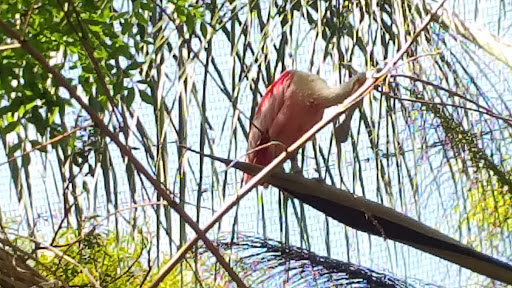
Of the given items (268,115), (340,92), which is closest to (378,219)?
(340,92)

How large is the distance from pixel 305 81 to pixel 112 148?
10.5 inches

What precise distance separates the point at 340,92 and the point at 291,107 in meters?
0.26

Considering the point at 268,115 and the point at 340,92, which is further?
the point at 268,115

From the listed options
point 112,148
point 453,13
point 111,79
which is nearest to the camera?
point 111,79

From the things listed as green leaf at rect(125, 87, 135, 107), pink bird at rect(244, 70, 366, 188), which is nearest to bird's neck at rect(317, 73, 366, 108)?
pink bird at rect(244, 70, 366, 188)

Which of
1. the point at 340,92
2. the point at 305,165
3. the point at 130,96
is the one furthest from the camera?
the point at 305,165

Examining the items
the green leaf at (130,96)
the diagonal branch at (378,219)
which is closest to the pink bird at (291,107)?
the diagonal branch at (378,219)

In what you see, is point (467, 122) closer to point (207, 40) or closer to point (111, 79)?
point (207, 40)

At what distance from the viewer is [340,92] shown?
Result: 0.97 metres

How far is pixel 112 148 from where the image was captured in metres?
1.07

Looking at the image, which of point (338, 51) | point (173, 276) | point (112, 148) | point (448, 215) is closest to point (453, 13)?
point (338, 51)

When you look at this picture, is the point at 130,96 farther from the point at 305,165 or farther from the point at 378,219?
the point at 305,165

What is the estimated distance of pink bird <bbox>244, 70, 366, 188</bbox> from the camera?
1.09 m

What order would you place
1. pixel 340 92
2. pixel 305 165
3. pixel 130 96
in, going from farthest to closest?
1. pixel 305 165
2. pixel 340 92
3. pixel 130 96
